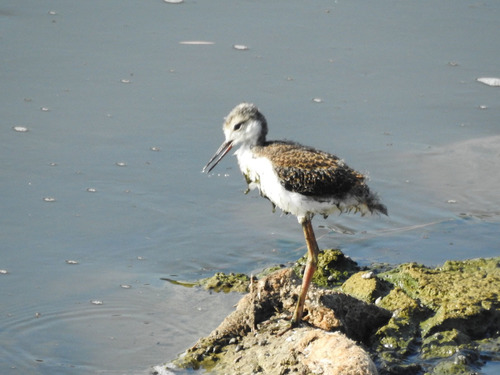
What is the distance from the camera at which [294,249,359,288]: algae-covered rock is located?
658 centimetres

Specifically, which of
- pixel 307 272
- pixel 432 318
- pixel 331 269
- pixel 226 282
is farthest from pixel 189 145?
pixel 432 318

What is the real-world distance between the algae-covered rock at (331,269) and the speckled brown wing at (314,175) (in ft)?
4.57

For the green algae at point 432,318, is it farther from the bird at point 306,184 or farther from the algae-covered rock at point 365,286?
the bird at point 306,184

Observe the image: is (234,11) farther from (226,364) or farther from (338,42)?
(226,364)

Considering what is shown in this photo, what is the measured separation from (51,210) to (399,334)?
356 centimetres

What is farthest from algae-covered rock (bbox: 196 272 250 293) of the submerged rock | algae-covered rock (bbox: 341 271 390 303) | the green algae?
the submerged rock

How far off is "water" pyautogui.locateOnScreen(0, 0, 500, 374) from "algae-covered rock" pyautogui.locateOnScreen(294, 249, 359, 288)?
394mm

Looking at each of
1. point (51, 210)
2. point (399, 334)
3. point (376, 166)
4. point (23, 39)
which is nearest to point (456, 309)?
point (399, 334)

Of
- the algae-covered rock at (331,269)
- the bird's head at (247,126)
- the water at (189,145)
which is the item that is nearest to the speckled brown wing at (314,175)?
the bird's head at (247,126)

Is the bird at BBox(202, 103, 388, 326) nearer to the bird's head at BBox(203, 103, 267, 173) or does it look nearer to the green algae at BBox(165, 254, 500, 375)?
the bird's head at BBox(203, 103, 267, 173)

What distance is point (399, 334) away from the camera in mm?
5559

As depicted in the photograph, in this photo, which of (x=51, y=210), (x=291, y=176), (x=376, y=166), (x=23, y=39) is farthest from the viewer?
(x=23, y=39)

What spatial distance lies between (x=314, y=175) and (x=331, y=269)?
162cm

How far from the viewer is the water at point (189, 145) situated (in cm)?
650
